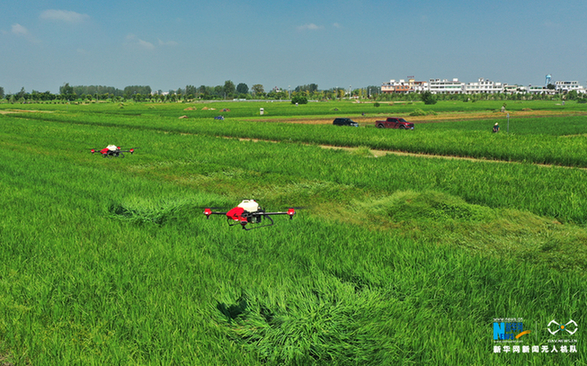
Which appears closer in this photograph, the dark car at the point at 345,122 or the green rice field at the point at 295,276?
the green rice field at the point at 295,276

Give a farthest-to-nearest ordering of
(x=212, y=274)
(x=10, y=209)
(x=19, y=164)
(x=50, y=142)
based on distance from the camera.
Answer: (x=50, y=142), (x=19, y=164), (x=10, y=209), (x=212, y=274)

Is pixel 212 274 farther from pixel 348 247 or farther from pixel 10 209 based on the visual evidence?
pixel 10 209

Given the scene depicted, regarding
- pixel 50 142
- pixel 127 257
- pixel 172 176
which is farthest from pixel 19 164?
pixel 127 257

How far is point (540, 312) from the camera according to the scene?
6.45 m

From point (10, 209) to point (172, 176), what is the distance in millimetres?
9148
